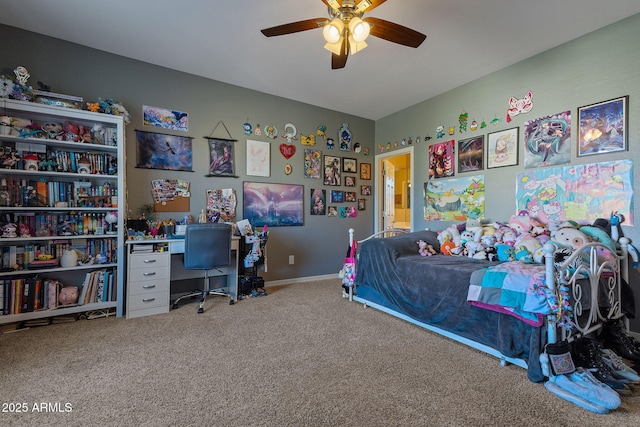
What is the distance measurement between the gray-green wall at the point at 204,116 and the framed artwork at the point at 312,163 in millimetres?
76

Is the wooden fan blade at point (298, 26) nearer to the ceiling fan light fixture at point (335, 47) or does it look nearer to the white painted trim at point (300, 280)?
the ceiling fan light fixture at point (335, 47)

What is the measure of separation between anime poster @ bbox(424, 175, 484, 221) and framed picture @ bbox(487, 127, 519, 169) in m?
0.23

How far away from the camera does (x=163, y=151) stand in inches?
126

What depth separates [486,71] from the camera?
10.6ft

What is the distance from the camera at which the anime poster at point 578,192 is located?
91.6 inches

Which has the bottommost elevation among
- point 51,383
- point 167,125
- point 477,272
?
point 51,383

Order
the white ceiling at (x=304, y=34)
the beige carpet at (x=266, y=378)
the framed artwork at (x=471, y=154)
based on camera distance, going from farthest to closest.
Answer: the framed artwork at (x=471, y=154)
the white ceiling at (x=304, y=34)
the beige carpet at (x=266, y=378)

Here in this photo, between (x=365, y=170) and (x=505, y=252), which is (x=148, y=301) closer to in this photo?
(x=505, y=252)

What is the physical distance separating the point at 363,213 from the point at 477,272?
288 centimetres

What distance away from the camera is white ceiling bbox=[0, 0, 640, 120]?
2223 mm

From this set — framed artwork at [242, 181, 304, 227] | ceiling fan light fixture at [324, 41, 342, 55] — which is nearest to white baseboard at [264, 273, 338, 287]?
framed artwork at [242, 181, 304, 227]

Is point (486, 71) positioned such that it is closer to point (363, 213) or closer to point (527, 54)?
point (527, 54)

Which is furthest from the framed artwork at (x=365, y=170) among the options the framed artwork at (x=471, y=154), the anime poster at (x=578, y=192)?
the anime poster at (x=578, y=192)

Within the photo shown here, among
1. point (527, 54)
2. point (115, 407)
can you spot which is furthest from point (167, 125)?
point (527, 54)
